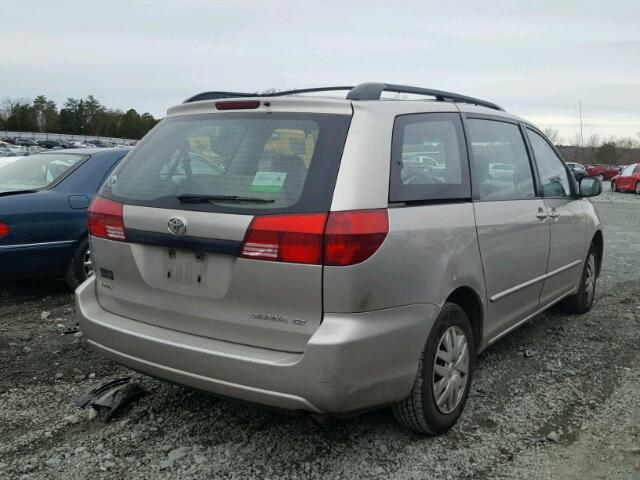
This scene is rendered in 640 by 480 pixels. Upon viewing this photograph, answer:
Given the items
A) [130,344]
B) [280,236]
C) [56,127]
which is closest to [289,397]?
[280,236]

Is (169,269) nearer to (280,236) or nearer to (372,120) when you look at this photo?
(280,236)

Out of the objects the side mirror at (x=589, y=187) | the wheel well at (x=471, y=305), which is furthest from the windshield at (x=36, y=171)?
the side mirror at (x=589, y=187)

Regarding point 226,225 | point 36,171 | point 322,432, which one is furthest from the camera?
point 36,171

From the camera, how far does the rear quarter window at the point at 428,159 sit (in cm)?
300

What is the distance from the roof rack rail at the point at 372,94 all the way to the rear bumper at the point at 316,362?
3.46ft

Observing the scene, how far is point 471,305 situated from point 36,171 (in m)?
4.94

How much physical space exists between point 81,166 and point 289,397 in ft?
15.3

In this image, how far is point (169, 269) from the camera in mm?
2986

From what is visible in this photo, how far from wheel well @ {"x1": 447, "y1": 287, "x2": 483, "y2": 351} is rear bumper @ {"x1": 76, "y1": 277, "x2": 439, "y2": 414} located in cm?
40

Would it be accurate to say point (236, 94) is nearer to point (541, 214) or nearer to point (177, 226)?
point (177, 226)

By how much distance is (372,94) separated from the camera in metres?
3.10

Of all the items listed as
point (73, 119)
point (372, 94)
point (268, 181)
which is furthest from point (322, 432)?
point (73, 119)

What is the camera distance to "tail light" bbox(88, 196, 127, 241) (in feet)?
10.4

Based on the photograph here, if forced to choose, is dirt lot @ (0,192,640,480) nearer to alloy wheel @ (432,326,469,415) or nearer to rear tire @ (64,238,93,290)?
alloy wheel @ (432,326,469,415)
